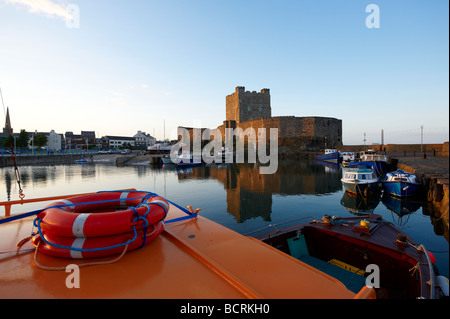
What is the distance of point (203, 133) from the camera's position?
206ft

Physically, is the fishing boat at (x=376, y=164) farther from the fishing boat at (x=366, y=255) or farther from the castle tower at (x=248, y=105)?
the castle tower at (x=248, y=105)

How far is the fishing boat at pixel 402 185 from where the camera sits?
39.8ft

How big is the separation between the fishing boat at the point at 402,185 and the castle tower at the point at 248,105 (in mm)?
44140

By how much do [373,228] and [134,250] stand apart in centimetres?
554

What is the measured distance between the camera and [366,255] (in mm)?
4652

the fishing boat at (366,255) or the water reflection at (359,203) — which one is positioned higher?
the fishing boat at (366,255)

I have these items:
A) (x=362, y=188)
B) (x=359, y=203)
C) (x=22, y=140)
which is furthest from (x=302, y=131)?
(x=22, y=140)

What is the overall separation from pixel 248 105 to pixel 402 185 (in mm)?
46514

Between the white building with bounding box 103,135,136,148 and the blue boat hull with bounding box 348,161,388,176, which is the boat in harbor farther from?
the white building with bounding box 103,135,136,148

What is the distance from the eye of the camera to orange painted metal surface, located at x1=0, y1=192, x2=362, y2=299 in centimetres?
192

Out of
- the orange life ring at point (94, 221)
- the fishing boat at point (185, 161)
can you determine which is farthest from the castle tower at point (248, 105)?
the orange life ring at point (94, 221)

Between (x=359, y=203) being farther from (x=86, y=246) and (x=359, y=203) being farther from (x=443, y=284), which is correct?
(x=86, y=246)
